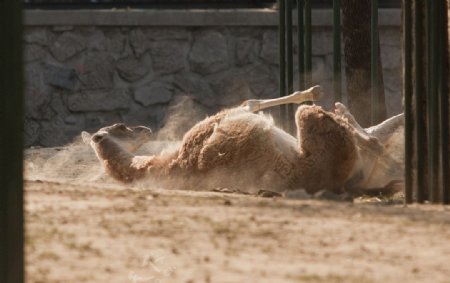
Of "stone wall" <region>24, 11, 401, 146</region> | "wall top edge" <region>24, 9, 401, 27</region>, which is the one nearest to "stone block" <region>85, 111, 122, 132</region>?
"stone wall" <region>24, 11, 401, 146</region>

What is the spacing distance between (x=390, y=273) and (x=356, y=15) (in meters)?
5.93

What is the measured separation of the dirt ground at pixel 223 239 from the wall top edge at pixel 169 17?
20.3 feet

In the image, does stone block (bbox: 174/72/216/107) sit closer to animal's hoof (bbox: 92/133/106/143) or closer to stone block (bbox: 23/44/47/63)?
stone block (bbox: 23/44/47/63)

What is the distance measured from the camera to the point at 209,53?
482 inches

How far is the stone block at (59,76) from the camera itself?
12.4 m

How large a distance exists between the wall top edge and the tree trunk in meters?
2.27

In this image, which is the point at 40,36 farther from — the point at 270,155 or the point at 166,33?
the point at 270,155

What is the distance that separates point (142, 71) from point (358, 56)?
3.18 meters

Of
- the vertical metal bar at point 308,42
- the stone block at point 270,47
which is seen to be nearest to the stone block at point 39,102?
the stone block at point 270,47

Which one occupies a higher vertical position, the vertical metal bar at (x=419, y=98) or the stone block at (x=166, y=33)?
the stone block at (x=166, y=33)

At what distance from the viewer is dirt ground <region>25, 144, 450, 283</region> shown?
12.8 ft

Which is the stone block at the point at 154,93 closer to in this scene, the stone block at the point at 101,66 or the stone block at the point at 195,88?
the stone block at the point at 195,88

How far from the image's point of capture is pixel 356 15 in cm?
970

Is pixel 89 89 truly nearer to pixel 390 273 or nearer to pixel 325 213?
pixel 325 213
